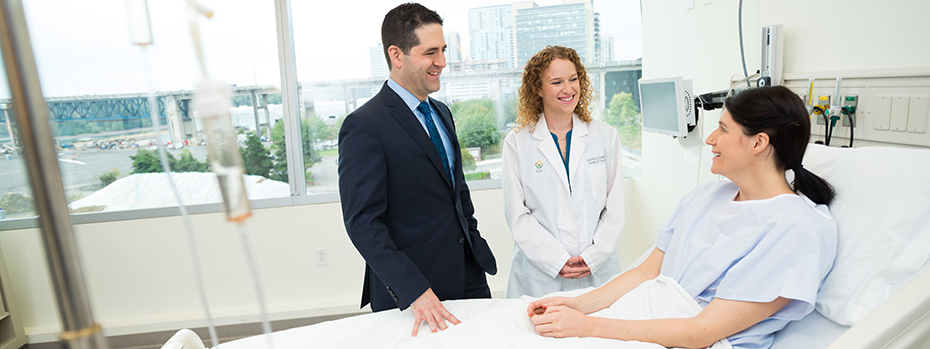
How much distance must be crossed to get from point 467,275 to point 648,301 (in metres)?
0.62

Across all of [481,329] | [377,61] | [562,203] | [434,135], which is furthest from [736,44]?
[377,61]

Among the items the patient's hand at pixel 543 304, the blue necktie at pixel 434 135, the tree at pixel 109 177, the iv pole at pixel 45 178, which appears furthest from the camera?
the tree at pixel 109 177

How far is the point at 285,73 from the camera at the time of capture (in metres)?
2.89

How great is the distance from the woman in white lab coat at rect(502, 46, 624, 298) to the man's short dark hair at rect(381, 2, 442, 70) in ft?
1.96

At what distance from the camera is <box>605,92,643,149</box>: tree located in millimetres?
3232

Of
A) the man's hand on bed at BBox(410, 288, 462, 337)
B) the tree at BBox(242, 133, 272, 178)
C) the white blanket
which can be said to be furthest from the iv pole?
the tree at BBox(242, 133, 272, 178)

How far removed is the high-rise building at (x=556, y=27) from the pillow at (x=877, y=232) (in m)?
2.03

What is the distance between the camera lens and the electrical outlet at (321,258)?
2984 millimetres

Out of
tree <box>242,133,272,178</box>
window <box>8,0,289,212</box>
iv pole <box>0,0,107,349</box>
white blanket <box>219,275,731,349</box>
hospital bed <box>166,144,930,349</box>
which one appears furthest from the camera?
tree <box>242,133,272,178</box>

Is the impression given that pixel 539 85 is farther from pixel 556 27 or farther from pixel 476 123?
pixel 556 27

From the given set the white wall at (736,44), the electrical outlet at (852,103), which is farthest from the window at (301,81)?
the electrical outlet at (852,103)

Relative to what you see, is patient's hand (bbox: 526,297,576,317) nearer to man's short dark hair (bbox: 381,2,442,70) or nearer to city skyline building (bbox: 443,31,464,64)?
man's short dark hair (bbox: 381,2,442,70)

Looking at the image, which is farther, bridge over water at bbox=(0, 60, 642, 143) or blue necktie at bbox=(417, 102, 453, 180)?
bridge over water at bbox=(0, 60, 642, 143)

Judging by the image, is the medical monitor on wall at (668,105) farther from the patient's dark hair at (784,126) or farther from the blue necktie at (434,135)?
the blue necktie at (434,135)
